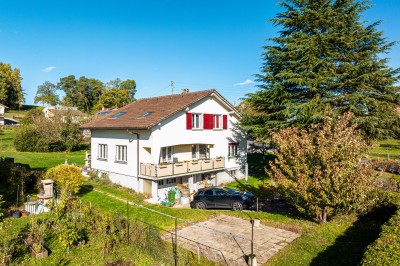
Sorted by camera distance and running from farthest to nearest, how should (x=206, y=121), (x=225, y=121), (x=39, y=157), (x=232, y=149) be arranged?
1. (x=39, y=157)
2. (x=232, y=149)
3. (x=225, y=121)
4. (x=206, y=121)

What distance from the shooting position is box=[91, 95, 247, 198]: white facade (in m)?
22.3

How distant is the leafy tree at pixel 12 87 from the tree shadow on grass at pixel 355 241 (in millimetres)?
103641

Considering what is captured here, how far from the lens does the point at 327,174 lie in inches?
547

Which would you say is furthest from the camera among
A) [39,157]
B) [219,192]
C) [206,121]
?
[39,157]

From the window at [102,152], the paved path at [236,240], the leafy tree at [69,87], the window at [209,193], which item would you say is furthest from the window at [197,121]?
the leafy tree at [69,87]

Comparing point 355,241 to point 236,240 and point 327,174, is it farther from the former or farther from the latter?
point 236,240

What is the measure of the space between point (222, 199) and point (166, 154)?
6.98 m

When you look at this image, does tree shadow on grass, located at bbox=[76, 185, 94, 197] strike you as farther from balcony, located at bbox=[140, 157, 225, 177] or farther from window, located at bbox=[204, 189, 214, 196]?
window, located at bbox=[204, 189, 214, 196]

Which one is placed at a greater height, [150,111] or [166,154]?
[150,111]

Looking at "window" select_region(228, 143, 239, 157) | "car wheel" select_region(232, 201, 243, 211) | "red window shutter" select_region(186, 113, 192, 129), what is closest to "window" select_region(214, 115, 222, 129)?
"window" select_region(228, 143, 239, 157)

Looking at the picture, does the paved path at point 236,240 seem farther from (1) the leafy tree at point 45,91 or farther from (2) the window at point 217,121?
(1) the leafy tree at point 45,91

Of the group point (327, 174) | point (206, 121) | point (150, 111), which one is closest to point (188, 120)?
point (206, 121)

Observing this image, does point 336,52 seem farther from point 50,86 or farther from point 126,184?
point 50,86

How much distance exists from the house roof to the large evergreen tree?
19.5ft
